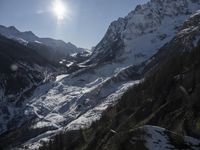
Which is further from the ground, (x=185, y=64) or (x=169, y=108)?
(x=185, y=64)

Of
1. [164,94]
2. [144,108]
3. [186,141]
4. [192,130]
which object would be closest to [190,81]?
[144,108]

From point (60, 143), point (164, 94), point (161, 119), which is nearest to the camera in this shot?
point (161, 119)

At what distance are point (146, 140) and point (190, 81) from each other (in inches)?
4120

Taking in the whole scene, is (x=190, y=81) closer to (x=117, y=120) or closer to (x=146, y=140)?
(x=117, y=120)

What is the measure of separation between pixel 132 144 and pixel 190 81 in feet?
343

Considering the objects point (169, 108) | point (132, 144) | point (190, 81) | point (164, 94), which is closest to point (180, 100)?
point (169, 108)

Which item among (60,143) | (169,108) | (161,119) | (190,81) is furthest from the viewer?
(60,143)

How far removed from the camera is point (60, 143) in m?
189

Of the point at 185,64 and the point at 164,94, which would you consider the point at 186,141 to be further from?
the point at 185,64

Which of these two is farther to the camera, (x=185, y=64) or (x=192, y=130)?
(x=185, y=64)

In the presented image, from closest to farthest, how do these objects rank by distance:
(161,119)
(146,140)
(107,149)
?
(146,140), (107,149), (161,119)

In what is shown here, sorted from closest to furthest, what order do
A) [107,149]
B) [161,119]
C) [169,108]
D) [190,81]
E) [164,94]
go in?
[107,149], [161,119], [169,108], [190,81], [164,94]

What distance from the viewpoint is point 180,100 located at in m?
96.6

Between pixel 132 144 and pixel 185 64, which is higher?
pixel 185 64
